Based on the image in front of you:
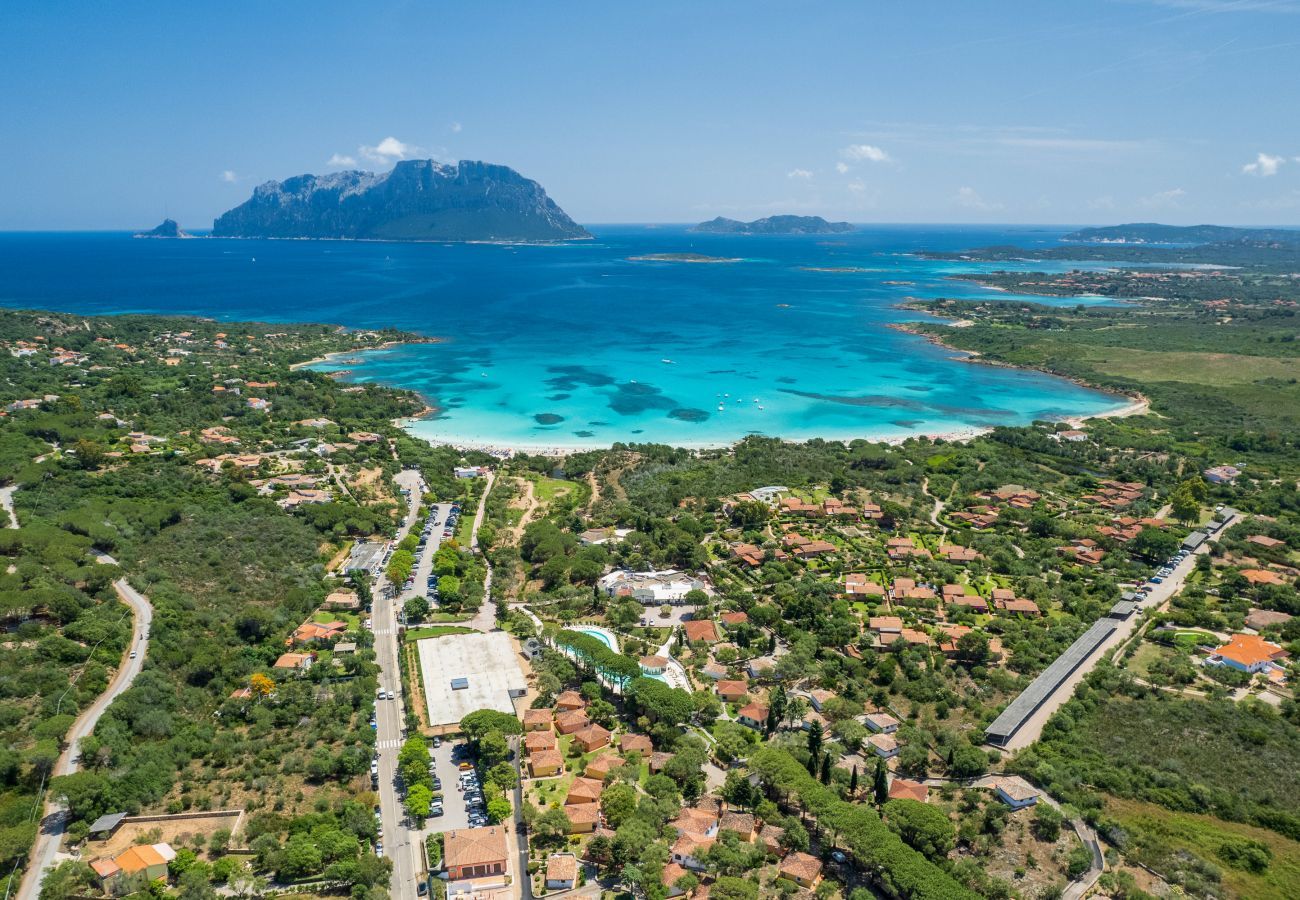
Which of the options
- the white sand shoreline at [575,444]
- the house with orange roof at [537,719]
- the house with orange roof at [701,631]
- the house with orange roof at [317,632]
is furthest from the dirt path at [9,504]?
the house with orange roof at [701,631]

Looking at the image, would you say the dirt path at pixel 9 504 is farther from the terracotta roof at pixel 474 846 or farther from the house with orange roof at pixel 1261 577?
the house with orange roof at pixel 1261 577

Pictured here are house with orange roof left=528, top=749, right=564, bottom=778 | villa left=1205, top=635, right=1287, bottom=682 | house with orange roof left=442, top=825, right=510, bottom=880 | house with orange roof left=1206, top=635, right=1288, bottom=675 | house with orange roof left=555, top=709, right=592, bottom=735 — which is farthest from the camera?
house with orange roof left=1206, top=635, right=1288, bottom=675

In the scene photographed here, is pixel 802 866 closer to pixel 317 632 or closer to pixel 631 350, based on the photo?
pixel 317 632

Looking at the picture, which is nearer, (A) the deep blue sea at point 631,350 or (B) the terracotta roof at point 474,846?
(B) the terracotta roof at point 474,846

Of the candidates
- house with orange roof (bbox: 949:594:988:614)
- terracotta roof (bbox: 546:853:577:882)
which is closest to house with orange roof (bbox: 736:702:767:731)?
terracotta roof (bbox: 546:853:577:882)

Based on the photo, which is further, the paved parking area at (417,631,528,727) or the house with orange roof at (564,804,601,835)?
the paved parking area at (417,631,528,727)

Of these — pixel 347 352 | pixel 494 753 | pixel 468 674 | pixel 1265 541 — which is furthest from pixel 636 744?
pixel 347 352

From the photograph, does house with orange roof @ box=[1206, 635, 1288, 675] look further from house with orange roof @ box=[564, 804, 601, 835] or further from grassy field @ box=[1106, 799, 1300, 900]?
house with orange roof @ box=[564, 804, 601, 835]

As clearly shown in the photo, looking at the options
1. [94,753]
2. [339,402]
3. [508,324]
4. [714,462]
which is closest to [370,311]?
[508,324]
